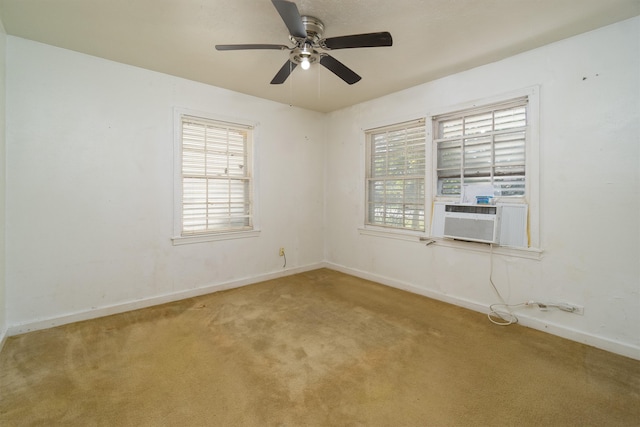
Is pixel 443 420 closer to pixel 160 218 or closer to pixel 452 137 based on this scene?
pixel 452 137

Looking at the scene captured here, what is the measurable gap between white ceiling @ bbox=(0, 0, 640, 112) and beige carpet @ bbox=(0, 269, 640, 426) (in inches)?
103

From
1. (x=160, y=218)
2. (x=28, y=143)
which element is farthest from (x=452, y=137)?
(x=28, y=143)

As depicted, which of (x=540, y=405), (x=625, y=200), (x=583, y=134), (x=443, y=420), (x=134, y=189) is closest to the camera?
(x=443, y=420)

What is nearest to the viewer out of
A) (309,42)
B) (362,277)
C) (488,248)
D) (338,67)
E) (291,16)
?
(291,16)

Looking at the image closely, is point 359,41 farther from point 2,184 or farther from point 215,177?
point 2,184

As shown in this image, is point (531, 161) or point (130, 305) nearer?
point (531, 161)

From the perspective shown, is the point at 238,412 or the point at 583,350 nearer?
the point at 238,412

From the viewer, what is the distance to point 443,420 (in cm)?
159

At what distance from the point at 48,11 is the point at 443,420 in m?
3.90

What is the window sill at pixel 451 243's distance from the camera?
271 centimetres

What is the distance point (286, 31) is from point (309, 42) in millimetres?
402

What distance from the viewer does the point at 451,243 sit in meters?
3.28

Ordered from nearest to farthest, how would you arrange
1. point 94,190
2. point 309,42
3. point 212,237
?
point 309,42, point 94,190, point 212,237

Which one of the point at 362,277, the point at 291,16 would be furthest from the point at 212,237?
the point at 291,16
